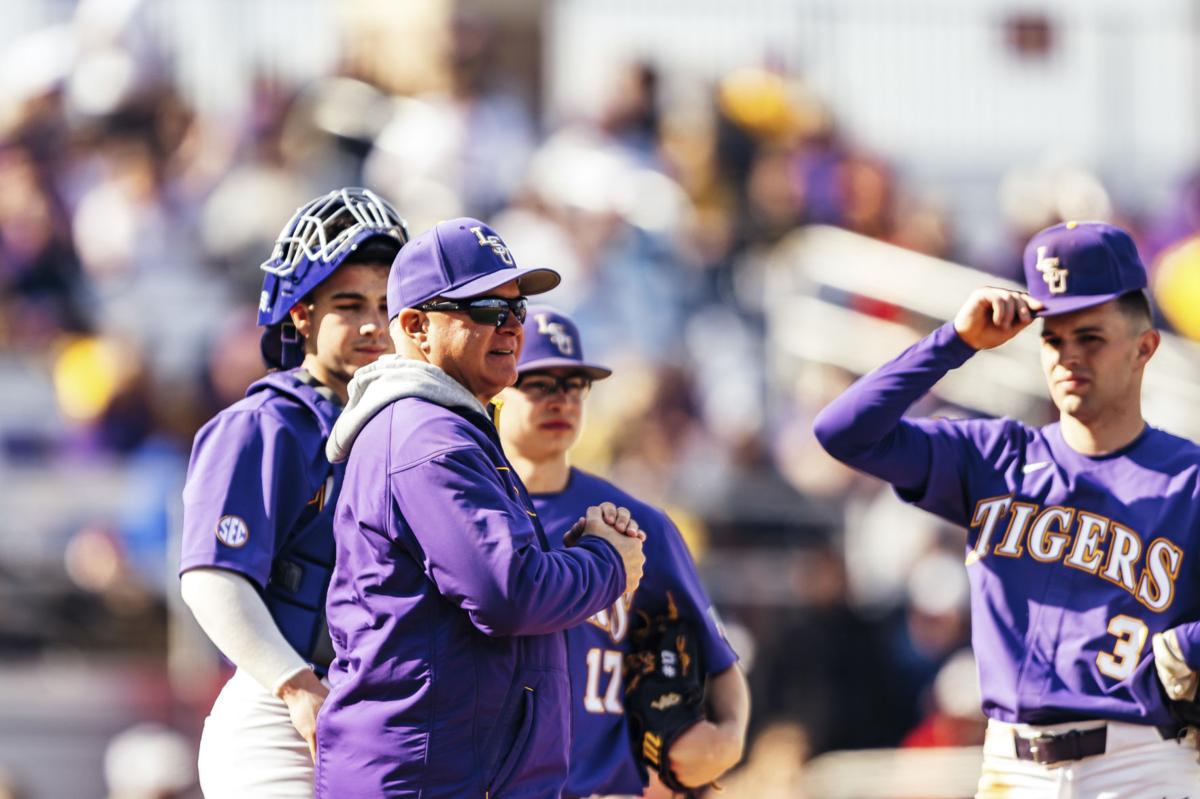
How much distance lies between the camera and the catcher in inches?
219

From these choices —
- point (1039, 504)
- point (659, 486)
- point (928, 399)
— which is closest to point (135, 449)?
point (659, 486)

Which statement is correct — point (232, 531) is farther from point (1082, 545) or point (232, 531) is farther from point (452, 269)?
point (1082, 545)

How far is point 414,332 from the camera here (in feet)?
14.0

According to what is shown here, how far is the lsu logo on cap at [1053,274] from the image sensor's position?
516 centimetres

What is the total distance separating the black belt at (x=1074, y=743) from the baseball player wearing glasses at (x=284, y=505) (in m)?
1.89

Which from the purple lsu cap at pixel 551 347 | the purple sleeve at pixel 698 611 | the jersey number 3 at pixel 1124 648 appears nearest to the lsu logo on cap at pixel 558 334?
the purple lsu cap at pixel 551 347

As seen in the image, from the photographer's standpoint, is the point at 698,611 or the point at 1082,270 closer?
the point at 1082,270

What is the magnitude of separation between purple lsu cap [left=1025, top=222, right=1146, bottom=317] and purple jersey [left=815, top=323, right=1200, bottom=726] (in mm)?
305

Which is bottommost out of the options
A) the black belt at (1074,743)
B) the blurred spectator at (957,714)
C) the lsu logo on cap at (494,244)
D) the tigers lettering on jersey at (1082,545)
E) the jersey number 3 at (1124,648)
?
the blurred spectator at (957,714)

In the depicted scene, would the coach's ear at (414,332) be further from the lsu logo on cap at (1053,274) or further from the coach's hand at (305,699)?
the lsu logo on cap at (1053,274)

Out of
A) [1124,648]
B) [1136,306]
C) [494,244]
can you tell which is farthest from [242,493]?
[1136,306]

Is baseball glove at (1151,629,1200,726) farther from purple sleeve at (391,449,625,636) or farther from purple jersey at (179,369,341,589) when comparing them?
purple jersey at (179,369,341,589)

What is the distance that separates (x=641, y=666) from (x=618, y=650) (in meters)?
0.10

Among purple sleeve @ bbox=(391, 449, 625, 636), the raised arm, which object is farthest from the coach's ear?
the raised arm
